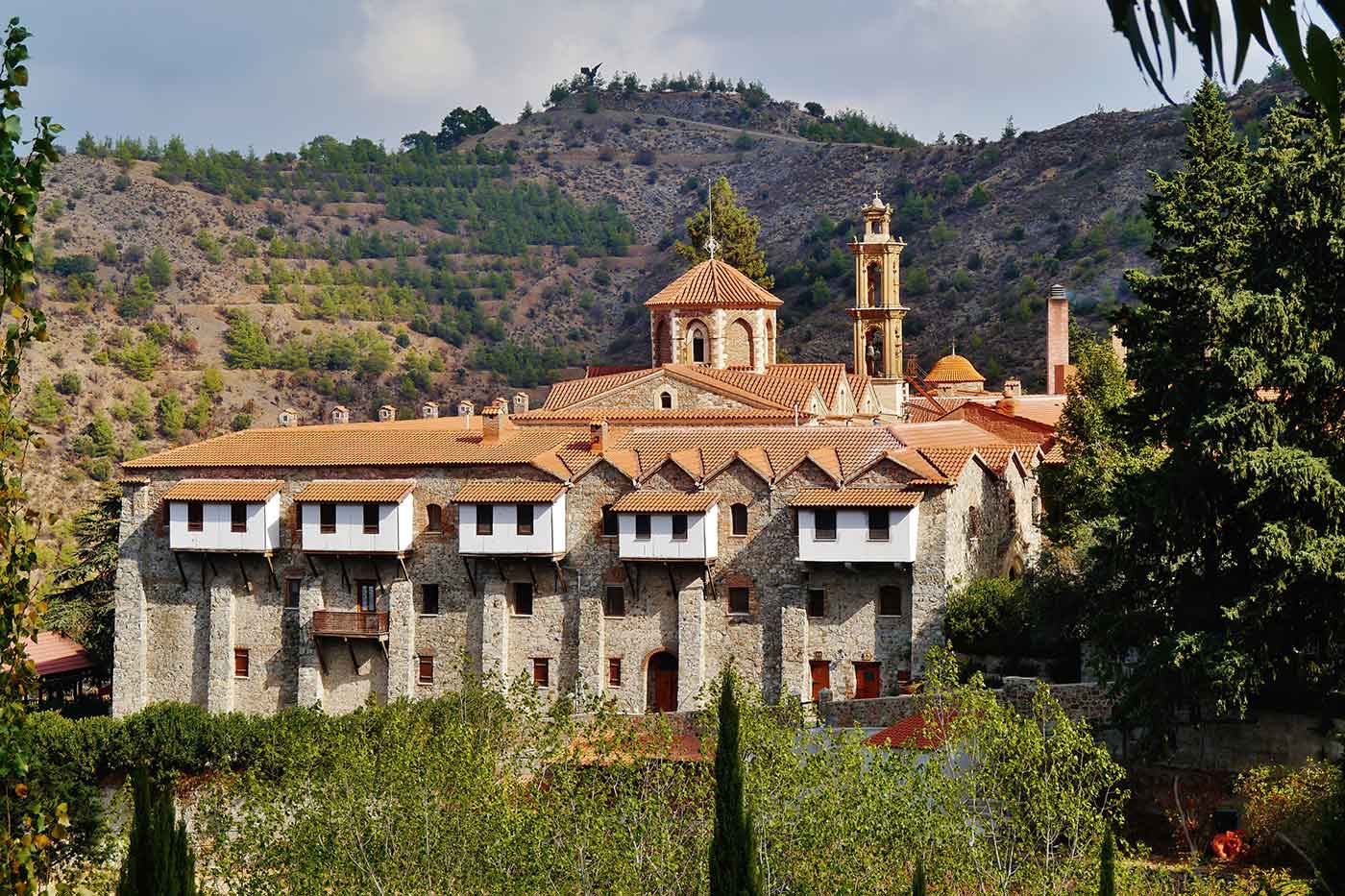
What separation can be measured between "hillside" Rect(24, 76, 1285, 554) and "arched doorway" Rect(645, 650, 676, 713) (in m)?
46.7

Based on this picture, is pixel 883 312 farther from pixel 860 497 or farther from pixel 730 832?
pixel 730 832

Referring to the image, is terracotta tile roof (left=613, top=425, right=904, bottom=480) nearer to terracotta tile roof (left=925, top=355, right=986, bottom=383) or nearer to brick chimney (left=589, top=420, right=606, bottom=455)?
brick chimney (left=589, top=420, right=606, bottom=455)

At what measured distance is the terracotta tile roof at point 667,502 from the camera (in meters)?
39.3

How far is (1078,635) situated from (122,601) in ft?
84.4

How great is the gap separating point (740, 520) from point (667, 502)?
1901 mm

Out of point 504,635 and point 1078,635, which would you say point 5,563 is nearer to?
point 1078,635

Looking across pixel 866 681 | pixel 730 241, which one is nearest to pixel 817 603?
pixel 866 681

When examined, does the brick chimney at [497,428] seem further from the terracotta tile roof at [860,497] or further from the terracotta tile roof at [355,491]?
the terracotta tile roof at [860,497]

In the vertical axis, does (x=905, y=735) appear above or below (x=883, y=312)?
below

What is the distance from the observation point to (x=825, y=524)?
38.7 metres

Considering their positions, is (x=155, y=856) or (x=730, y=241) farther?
(x=730, y=241)

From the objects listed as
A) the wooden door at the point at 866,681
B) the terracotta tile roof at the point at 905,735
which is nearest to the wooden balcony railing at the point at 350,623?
the wooden door at the point at 866,681

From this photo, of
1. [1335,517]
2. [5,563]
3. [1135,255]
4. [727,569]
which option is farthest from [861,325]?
[5,563]

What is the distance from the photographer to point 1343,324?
29.2m
